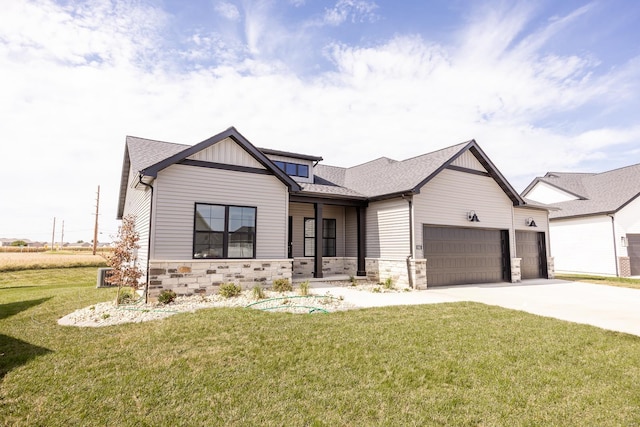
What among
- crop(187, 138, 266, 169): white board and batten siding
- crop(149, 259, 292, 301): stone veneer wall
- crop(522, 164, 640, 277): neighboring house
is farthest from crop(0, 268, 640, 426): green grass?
crop(522, 164, 640, 277): neighboring house

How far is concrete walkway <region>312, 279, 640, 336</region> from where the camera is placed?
777 cm

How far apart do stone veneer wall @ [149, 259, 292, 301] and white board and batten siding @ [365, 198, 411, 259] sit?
14.7 feet

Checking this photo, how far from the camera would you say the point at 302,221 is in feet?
50.2

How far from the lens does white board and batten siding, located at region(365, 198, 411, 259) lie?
1299 centimetres

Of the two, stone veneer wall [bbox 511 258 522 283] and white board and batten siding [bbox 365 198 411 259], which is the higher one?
white board and batten siding [bbox 365 198 411 259]

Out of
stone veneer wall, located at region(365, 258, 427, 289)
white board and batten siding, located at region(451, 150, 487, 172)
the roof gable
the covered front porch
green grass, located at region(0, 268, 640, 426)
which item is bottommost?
green grass, located at region(0, 268, 640, 426)

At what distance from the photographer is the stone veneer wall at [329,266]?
48.5 feet

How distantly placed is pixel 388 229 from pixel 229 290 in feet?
23.2

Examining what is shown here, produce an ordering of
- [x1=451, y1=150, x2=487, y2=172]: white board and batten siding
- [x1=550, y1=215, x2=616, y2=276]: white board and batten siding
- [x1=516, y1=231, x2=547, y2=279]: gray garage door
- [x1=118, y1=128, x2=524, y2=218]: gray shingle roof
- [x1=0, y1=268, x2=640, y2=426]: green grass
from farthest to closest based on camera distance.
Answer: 1. [x1=550, y1=215, x2=616, y2=276]: white board and batten siding
2. [x1=516, y1=231, x2=547, y2=279]: gray garage door
3. [x1=451, y1=150, x2=487, y2=172]: white board and batten siding
4. [x1=118, y1=128, x2=524, y2=218]: gray shingle roof
5. [x1=0, y1=268, x2=640, y2=426]: green grass

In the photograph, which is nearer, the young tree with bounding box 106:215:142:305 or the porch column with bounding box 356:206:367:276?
the young tree with bounding box 106:215:142:305

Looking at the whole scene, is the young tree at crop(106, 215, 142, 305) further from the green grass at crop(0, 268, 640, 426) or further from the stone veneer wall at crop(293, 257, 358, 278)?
the stone veneer wall at crop(293, 257, 358, 278)

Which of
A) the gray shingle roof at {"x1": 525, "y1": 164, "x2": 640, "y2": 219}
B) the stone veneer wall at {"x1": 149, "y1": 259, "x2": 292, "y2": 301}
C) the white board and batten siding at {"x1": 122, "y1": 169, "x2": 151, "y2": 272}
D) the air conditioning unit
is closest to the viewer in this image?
the stone veneer wall at {"x1": 149, "y1": 259, "x2": 292, "y2": 301}

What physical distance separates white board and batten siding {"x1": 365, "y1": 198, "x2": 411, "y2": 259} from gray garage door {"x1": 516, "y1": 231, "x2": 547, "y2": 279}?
719 centimetres

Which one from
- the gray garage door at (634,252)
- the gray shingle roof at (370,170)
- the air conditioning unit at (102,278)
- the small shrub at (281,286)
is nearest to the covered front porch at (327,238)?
the gray shingle roof at (370,170)
